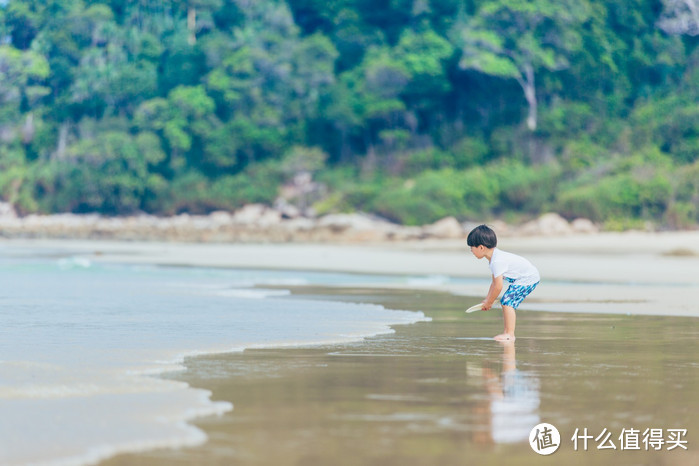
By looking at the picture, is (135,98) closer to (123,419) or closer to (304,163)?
(304,163)

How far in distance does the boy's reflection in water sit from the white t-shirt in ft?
5.12

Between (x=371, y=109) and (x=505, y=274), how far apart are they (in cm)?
3884

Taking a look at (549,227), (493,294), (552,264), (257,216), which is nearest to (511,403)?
(493,294)

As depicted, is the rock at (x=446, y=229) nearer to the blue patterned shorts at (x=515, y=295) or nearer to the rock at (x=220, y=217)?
the rock at (x=220, y=217)

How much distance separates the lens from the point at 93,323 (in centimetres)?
1072

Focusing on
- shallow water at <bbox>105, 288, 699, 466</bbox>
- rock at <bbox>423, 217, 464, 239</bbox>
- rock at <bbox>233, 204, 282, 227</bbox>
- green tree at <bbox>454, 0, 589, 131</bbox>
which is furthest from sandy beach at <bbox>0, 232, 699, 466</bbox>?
rock at <bbox>233, 204, 282, 227</bbox>

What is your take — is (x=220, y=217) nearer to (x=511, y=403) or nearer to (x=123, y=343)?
(x=123, y=343)

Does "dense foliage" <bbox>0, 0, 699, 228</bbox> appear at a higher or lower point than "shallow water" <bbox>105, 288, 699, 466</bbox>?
higher

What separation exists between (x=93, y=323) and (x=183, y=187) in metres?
43.2

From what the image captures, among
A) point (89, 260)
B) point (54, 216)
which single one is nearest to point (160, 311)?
point (89, 260)

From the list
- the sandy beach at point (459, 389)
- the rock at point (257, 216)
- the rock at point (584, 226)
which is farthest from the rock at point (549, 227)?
the sandy beach at point (459, 389)

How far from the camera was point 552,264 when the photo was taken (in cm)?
2319

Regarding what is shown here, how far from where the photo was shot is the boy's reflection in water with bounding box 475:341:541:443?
16.4 ft

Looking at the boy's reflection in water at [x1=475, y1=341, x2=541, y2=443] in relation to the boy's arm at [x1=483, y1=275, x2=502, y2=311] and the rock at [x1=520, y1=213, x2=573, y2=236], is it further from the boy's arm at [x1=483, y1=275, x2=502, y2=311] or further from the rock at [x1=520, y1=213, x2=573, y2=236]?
Result: the rock at [x1=520, y1=213, x2=573, y2=236]
